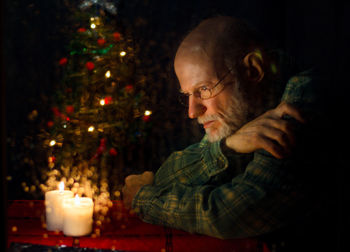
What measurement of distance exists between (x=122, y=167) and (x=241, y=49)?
1.32 feet

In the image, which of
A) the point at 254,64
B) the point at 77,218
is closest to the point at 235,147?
the point at 254,64

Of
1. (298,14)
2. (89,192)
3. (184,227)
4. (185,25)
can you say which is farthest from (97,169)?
(298,14)

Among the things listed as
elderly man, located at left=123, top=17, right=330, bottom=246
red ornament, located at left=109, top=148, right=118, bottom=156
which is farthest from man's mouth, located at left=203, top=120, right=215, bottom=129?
red ornament, located at left=109, top=148, right=118, bottom=156

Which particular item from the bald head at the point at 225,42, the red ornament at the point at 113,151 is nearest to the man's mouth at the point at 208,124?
the bald head at the point at 225,42

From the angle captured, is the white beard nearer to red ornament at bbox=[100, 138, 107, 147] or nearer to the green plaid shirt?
the green plaid shirt

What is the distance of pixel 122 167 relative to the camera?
861 mm

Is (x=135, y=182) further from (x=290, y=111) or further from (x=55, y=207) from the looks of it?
(x=290, y=111)

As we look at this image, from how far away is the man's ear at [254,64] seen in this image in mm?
737

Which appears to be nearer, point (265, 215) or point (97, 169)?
point (265, 215)

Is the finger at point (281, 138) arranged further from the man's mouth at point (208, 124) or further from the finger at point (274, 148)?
the man's mouth at point (208, 124)

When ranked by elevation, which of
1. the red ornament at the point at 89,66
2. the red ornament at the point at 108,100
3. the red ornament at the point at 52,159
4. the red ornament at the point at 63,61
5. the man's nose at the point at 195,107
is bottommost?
the red ornament at the point at 52,159

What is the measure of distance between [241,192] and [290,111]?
181 mm

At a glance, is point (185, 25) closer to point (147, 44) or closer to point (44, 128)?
point (147, 44)

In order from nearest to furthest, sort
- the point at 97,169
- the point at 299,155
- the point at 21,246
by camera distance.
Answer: the point at 299,155, the point at 21,246, the point at 97,169
